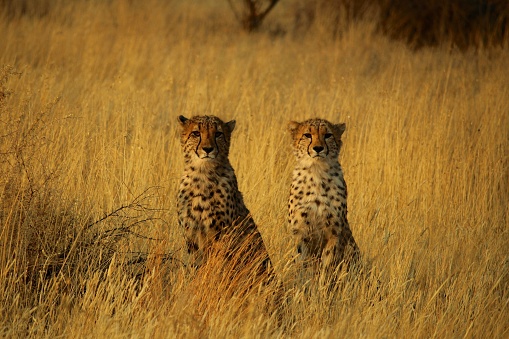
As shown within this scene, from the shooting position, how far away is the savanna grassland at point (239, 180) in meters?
2.95

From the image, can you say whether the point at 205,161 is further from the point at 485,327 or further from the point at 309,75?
the point at 309,75

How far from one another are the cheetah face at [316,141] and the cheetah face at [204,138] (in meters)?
0.42

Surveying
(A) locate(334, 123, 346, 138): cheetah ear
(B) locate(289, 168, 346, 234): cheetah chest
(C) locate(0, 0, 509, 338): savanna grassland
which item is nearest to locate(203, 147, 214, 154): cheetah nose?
(C) locate(0, 0, 509, 338): savanna grassland

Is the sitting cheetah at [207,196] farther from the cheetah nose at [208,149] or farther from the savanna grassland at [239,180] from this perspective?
the savanna grassland at [239,180]

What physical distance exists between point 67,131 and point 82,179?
0.64 metres

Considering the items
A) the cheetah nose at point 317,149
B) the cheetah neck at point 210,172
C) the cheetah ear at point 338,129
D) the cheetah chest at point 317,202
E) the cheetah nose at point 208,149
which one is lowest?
the cheetah chest at point 317,202

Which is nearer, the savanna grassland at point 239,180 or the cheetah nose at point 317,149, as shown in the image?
the savanna grassland at point 239,180

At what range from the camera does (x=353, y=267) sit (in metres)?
3.48

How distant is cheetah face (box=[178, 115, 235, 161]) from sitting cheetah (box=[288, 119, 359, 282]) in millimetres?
429

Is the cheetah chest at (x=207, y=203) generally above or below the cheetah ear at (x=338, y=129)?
below

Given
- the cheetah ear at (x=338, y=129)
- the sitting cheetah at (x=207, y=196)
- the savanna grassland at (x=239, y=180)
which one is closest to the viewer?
the savanna grassland at (x=239, y=180)

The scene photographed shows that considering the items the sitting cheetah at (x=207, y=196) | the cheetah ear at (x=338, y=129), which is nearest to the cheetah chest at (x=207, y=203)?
the sitting cheetah at (x=207, y=196)

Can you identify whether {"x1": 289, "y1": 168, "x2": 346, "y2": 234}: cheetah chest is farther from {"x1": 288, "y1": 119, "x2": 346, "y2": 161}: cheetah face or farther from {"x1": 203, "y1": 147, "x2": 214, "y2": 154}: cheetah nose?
{"x1": 203, "y1": 147, "x2": 214, "y2": 154}: cheetah nose

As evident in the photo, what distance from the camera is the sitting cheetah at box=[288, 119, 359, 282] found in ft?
11.8
